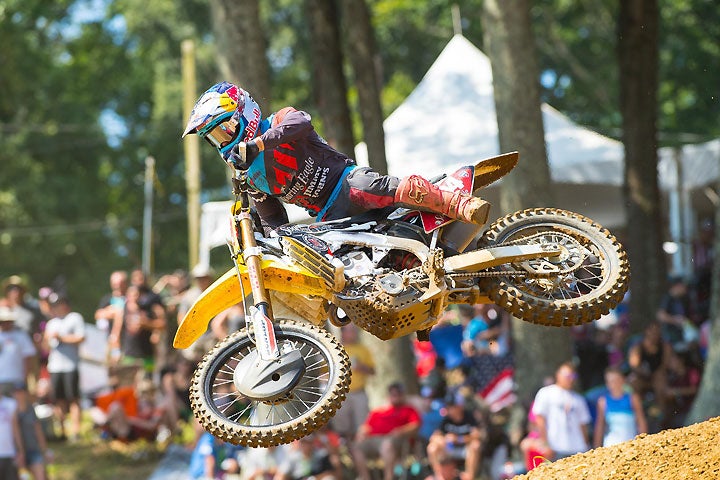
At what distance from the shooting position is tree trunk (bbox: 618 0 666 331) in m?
16.3

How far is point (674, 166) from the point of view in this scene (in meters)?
18.5

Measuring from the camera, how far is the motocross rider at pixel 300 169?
7.58m

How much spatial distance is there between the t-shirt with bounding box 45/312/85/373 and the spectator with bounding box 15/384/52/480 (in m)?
1.91

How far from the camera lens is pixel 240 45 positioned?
42.5 ft

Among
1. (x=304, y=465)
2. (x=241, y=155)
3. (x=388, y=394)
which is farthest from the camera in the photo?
(x=388, y=394)

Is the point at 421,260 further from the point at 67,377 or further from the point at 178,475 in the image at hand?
the point at 67,377

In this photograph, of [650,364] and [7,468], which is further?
[7,468]

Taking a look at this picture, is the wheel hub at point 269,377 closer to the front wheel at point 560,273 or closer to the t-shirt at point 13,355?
the front wheel at point 560,273

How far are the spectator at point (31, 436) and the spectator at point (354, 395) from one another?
3.68m

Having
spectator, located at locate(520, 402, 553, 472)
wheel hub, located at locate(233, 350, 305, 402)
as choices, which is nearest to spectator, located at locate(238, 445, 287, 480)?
spectator, located at locate(520, 402, 553, 472)

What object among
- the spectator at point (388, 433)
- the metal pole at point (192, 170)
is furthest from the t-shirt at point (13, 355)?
the metal pole at point (192, 170)

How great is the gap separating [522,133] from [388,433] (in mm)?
3784

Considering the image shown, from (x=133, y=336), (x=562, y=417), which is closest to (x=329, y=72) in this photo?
(x=133, y=336)

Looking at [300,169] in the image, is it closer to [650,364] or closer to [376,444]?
[376,444]
